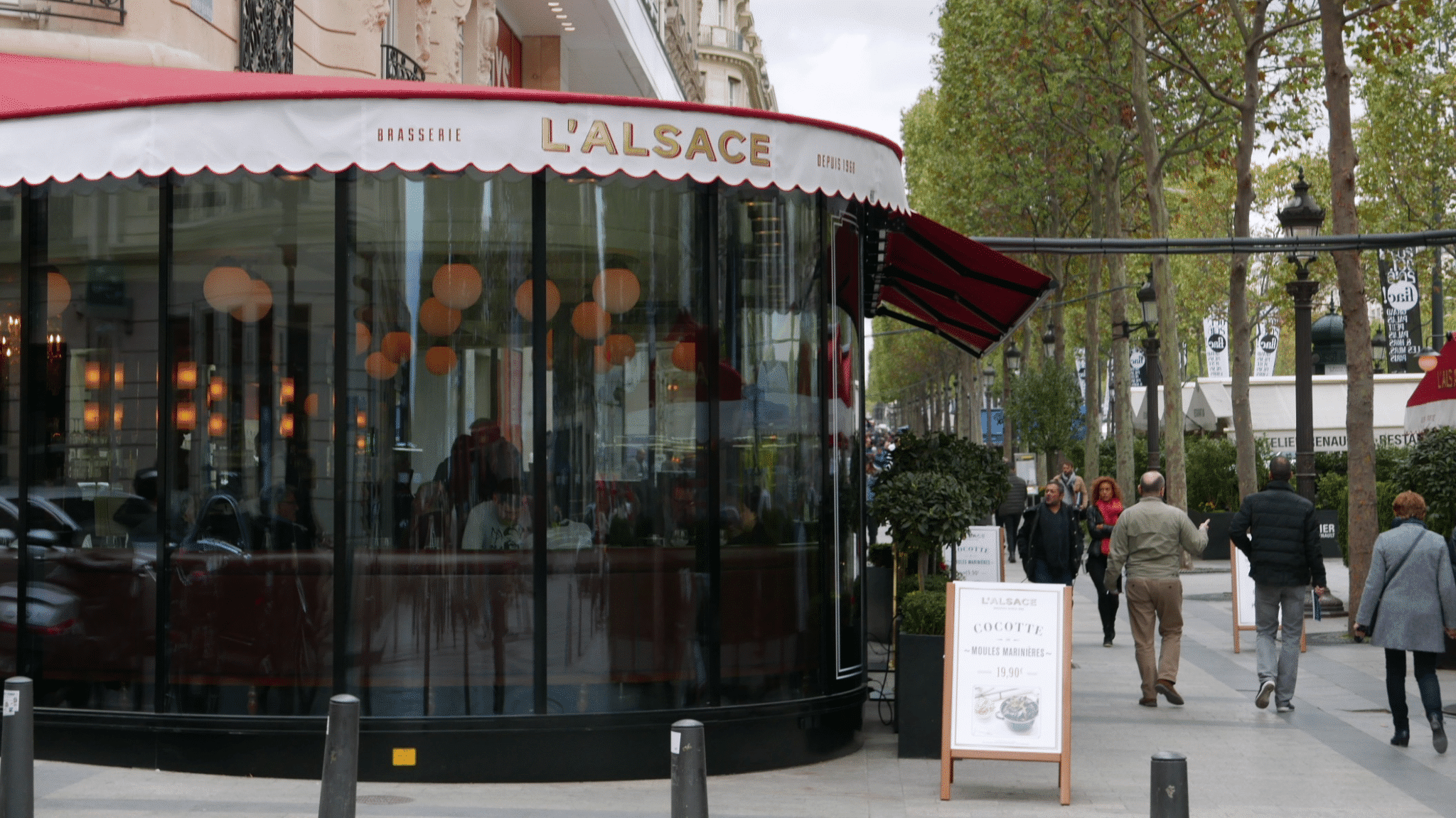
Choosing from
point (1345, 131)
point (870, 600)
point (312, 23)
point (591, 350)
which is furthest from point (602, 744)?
point (1345, 131)

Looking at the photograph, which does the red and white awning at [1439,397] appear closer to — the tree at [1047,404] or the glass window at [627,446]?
the glass window at [627,446]

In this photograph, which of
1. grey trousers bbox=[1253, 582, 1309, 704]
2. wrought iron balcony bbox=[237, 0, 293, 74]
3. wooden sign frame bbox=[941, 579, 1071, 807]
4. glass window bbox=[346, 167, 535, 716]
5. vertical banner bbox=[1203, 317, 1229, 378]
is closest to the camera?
wooden sign frame bbox=[941, 579, 1071, 807]

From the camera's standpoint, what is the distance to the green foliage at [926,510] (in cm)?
1059

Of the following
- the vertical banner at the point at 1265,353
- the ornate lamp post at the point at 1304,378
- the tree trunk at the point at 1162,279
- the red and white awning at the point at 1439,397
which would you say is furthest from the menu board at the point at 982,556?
the vertical banner at the point at 1265,353

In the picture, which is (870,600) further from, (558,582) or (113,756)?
(113,756)

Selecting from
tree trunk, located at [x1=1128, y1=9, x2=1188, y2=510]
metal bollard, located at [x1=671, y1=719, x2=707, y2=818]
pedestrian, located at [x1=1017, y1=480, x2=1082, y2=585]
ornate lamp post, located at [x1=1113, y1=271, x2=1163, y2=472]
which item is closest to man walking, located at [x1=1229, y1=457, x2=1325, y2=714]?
pedestrian, located at [x1=1017, y1=480, x2=1082, y2=585]

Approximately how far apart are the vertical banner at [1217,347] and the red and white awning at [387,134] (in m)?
49.8

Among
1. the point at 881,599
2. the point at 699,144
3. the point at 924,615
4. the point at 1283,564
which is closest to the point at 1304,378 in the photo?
the point at 1283,564

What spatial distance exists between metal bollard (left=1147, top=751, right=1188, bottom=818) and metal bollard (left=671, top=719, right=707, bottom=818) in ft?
5.37

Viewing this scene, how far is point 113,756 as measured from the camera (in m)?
8.93

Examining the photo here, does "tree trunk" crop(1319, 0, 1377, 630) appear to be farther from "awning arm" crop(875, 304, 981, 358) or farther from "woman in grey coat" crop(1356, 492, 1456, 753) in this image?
"woman in grey coat" crop(1356, 492, 1456, 753)

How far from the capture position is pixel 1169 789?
5.35 metres

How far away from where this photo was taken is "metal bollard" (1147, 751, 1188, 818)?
5.34 meters

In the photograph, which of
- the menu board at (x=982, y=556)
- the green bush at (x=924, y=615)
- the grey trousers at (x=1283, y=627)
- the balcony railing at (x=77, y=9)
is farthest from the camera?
the menu board at (x=982, y=556)
